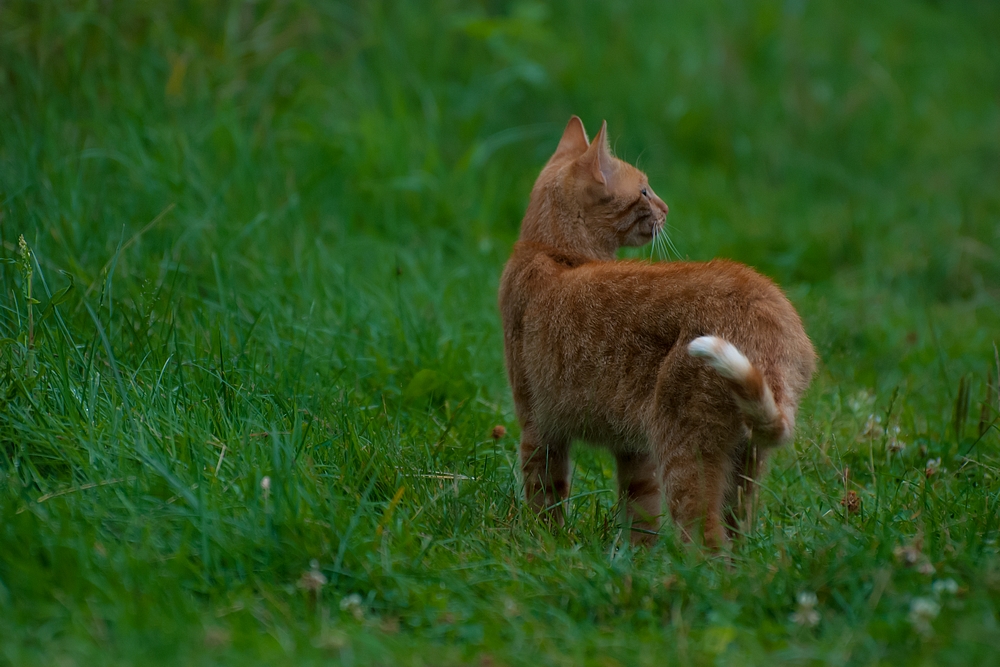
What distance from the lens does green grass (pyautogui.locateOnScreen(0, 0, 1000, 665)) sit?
241 centimetres

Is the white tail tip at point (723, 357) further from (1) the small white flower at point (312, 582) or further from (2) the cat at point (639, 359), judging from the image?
(1) the small white flower at point (312, 582)

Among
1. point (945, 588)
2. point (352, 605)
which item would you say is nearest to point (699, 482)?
point (945, 588)

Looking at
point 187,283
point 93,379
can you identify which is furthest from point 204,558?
point 187,283

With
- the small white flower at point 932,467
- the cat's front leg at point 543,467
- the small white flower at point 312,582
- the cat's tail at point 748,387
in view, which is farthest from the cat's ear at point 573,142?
the small white flower at point 312,582

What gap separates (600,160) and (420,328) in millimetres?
1086

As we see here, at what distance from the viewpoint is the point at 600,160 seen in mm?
3791

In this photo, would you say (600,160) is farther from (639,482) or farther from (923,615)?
(923,615)

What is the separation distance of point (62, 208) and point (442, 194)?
214 centimetres

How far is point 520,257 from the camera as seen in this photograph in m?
3.71

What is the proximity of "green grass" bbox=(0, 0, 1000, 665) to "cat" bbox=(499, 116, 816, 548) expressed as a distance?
6.4 inches

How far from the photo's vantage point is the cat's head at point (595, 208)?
149 inches

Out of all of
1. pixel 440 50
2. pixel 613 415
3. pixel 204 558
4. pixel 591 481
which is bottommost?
pixel 591 481

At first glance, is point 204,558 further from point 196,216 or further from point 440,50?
point 440,50

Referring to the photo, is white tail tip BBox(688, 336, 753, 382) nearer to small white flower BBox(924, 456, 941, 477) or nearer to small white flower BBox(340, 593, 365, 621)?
small white flower BBox(340, 593, 365, 621)
